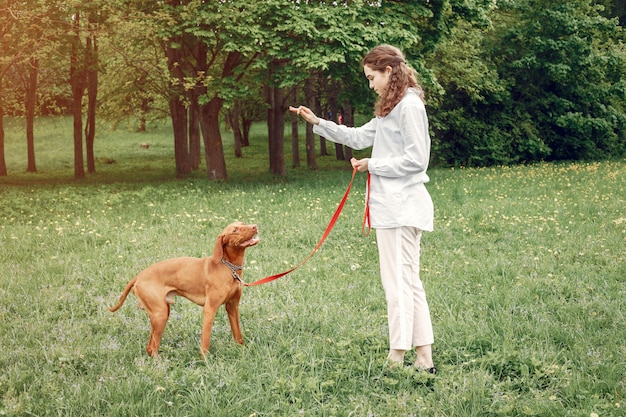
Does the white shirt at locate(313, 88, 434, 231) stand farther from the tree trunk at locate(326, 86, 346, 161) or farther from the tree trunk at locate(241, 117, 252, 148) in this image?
the tree trunk at locate(241, 117, 252, 148)

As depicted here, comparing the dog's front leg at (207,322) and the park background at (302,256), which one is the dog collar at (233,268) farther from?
the park background at (302,256)

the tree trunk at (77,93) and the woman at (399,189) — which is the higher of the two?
the tree trunk at (77,93)

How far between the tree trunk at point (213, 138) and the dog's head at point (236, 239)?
14630 millimetres

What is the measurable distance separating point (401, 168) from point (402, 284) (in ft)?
3.04

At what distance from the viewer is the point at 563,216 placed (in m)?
11.1

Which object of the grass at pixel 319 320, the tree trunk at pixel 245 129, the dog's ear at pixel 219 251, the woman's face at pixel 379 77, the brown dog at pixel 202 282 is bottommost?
the grass at pixel 319 320

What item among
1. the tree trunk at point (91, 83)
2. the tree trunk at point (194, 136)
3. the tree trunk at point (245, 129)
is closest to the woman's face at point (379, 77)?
the tree trunk at point (91, 83)

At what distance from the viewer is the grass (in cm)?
412

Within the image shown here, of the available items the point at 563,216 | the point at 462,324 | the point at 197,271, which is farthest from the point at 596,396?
the point at 563,216

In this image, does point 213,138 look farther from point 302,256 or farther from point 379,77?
point 379,77

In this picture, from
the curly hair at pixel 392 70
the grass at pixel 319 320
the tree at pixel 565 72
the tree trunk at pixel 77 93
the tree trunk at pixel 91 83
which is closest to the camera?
the grass at pixel 319 320

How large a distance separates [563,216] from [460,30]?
51.4ft

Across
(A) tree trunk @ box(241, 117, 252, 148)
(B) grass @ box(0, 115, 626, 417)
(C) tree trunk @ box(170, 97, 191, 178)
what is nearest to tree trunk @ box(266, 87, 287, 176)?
(C) tree trunk @ box(170, 97, 191, 178)

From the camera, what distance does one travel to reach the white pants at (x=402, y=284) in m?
4.46
